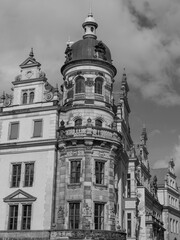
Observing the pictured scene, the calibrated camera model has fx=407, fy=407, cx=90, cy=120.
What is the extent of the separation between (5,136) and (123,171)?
13.7 m

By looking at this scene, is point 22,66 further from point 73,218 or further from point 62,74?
point 73,218

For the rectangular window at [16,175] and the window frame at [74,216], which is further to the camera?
the rectangular window at [16,175]

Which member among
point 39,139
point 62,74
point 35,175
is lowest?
point 35,175

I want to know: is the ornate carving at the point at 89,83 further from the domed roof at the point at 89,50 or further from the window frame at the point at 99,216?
the window frame at the point at 99,216

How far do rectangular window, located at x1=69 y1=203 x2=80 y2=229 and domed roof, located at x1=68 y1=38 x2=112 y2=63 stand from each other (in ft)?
51.1

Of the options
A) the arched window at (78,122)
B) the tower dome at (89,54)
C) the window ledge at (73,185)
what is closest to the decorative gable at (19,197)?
the window ledge at (73,185)

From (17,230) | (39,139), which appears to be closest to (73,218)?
(17,230)

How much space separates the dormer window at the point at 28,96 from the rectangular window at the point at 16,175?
692 cm

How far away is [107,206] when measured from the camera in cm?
3850

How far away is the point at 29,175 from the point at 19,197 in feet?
7.74

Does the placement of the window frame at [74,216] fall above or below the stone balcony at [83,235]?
above

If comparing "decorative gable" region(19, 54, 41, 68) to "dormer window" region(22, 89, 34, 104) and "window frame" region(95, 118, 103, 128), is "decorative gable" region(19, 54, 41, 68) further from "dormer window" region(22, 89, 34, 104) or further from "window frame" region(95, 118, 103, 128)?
"window frame" region(95, 118, 103, 128)

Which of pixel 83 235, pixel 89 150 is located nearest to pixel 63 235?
pixel 83 235

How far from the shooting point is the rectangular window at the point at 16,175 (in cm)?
4102
